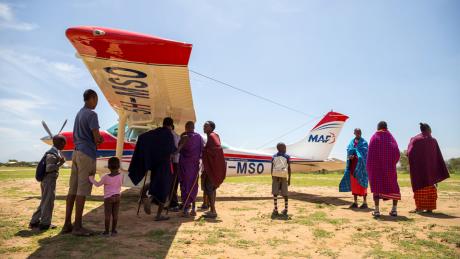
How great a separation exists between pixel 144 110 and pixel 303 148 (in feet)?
19.2

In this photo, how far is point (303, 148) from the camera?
1027 centimetres

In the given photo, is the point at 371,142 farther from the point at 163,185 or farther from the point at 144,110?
the point at 144,110

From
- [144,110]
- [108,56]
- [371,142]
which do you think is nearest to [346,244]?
[371,142]

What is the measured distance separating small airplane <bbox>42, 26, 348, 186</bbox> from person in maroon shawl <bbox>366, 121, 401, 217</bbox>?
12.2 ft

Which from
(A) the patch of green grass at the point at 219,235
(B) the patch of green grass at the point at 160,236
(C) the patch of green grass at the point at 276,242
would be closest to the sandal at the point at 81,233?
(B) the patch of green grass at the point at 160,236

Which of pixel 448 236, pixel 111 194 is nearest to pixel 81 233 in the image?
pixel 111 194

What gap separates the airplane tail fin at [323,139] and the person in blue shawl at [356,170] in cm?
260

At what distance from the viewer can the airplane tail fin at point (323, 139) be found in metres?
10.1

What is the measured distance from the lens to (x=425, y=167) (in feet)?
21.6

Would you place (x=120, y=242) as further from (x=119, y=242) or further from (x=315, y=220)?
(x=315, y=220)

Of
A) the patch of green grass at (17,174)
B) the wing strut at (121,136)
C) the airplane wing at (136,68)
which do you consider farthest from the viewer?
the patch of green grass at (17,174)

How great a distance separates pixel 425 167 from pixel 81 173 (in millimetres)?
7119

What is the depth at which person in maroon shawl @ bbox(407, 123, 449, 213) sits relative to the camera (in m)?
6.46

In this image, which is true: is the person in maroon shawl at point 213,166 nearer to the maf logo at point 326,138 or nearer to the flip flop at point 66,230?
the flip flop at point 66,230
